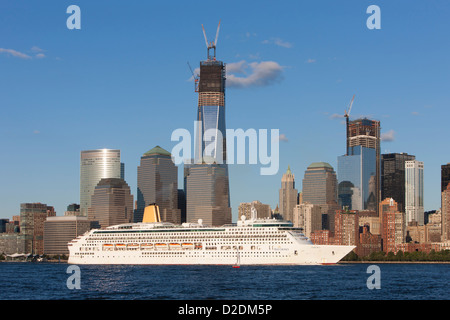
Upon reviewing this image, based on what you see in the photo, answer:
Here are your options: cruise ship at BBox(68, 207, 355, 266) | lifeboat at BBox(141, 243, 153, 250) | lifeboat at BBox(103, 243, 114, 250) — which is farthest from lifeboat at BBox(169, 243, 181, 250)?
lifeboat at BBox(103, 243, 114, 250)

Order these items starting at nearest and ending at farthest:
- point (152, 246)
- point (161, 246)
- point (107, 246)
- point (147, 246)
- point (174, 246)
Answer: point (174, 246) → point (161, 246) → point (152, 246) → point (147, 246) → point (107, 246)

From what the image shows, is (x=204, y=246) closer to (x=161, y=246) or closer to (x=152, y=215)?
(x=161, y=246)

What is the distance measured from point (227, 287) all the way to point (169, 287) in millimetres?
6925

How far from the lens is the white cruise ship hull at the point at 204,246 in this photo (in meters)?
134

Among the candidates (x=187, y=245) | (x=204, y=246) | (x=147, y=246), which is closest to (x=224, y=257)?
(x=204, y=246)

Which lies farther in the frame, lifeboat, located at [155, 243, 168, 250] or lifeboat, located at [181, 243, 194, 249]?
lifeboat, located at [155, 243, 168, 250]

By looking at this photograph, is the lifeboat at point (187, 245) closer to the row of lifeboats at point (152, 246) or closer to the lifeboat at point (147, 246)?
the row of lifeboats at point (152, 246)

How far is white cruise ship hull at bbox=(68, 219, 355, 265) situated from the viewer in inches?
5295

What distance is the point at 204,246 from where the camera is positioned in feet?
474

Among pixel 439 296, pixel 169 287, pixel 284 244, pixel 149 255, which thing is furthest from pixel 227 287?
pixel 149 255
